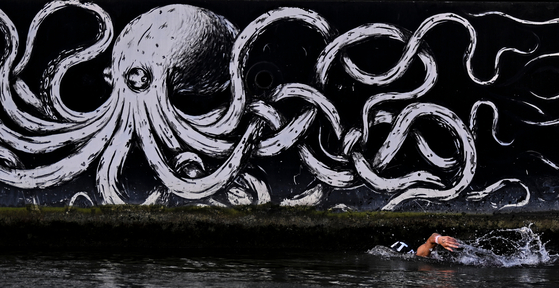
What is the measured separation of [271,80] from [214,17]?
44.3 inches

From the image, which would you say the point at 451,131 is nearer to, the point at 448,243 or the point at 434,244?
the point at 434,244

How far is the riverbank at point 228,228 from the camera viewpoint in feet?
35.8

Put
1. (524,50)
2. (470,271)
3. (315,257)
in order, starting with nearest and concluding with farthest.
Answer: (470,271), (315,257), (524,50)

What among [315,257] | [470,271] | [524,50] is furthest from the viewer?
Answer: [524,50]

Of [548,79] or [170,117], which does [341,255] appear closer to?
[170,117]

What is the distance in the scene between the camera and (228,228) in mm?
10953

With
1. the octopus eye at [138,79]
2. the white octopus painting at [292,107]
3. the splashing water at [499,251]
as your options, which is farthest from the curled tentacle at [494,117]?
the octopus eye at [138,79]

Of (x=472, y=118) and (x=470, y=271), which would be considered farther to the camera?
(x=472, y=118)

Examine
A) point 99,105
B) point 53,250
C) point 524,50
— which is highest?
point 524,50

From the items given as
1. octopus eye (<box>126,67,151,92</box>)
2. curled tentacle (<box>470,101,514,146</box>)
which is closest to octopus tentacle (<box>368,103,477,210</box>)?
curled tentacle (<box>470,101,514,146</box>)

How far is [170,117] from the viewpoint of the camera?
11094mm

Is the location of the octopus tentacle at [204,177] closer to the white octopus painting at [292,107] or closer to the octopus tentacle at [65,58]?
the white octopus painting at [292,107]

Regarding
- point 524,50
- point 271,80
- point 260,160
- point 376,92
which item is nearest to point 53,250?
point 260,160

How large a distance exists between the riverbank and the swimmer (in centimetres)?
35
